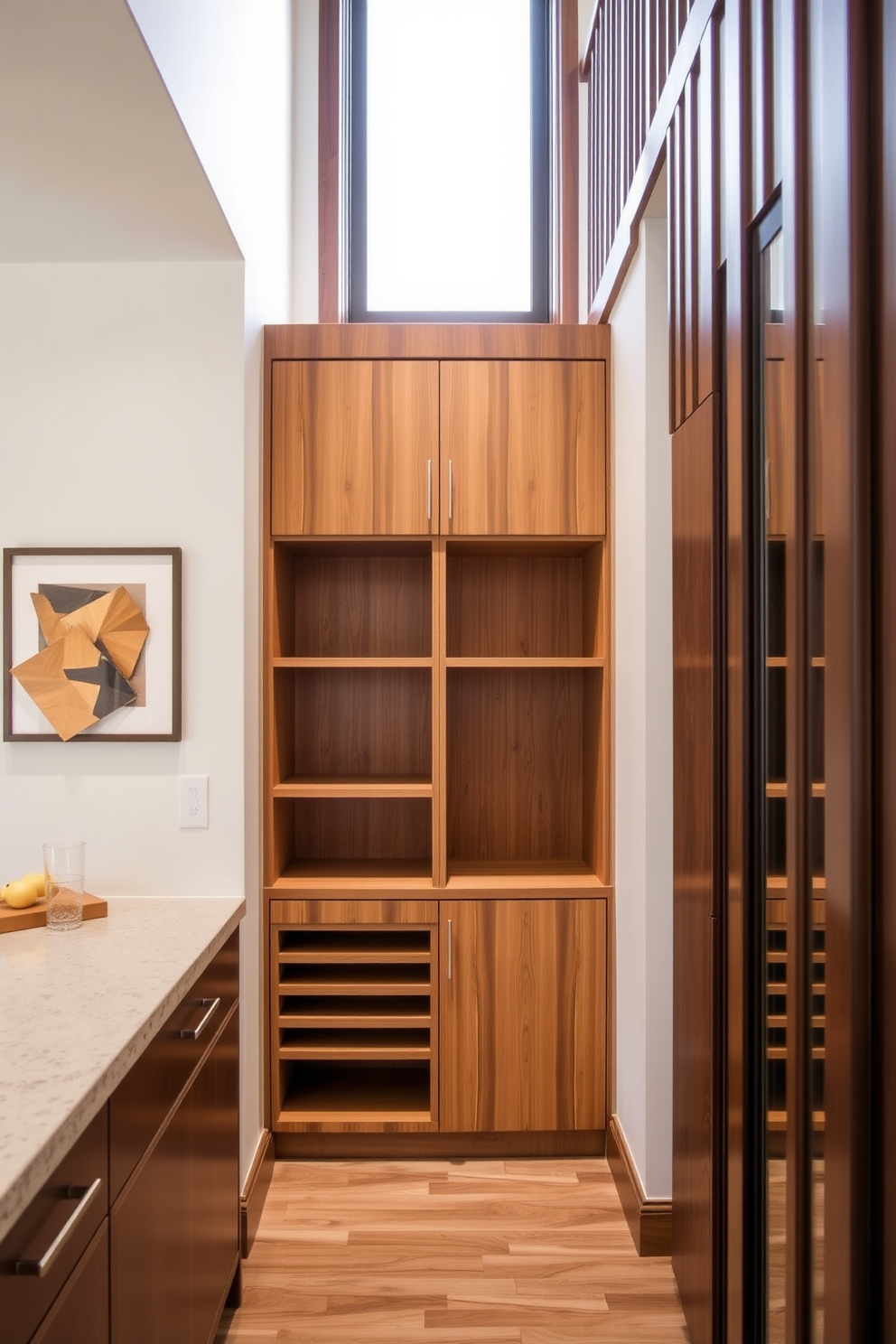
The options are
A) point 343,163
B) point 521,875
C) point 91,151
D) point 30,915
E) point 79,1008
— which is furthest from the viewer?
point 343,163

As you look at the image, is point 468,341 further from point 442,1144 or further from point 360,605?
point 442,1144

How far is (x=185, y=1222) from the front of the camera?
1528 millimetres

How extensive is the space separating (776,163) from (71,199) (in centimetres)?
143

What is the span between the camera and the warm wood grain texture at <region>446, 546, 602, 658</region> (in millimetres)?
2980

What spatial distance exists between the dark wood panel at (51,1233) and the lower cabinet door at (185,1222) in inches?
4.4

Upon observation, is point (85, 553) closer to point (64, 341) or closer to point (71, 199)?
point (64, 341)

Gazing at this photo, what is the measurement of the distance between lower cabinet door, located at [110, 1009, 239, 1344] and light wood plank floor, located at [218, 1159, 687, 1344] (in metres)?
0.25

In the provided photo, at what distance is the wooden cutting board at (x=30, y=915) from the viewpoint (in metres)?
1.74

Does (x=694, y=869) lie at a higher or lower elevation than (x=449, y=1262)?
higher

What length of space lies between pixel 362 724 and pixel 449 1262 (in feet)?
5.12

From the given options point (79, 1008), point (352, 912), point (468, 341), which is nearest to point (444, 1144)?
point (352, 912)

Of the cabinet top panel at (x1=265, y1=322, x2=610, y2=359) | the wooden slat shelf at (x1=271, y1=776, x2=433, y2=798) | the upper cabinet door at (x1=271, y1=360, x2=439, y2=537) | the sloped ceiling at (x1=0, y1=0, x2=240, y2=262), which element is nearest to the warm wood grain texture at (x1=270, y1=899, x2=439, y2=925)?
the wooden slat shelf at (x1=271, y1=776, x2=433, y2=798)

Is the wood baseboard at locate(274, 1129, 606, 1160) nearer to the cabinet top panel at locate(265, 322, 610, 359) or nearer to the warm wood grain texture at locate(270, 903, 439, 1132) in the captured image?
the warm wood grain texture at locate(270, 903, 439, 1132)

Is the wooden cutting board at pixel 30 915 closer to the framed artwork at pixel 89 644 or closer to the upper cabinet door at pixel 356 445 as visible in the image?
the framed artwork at pixel 89 644
